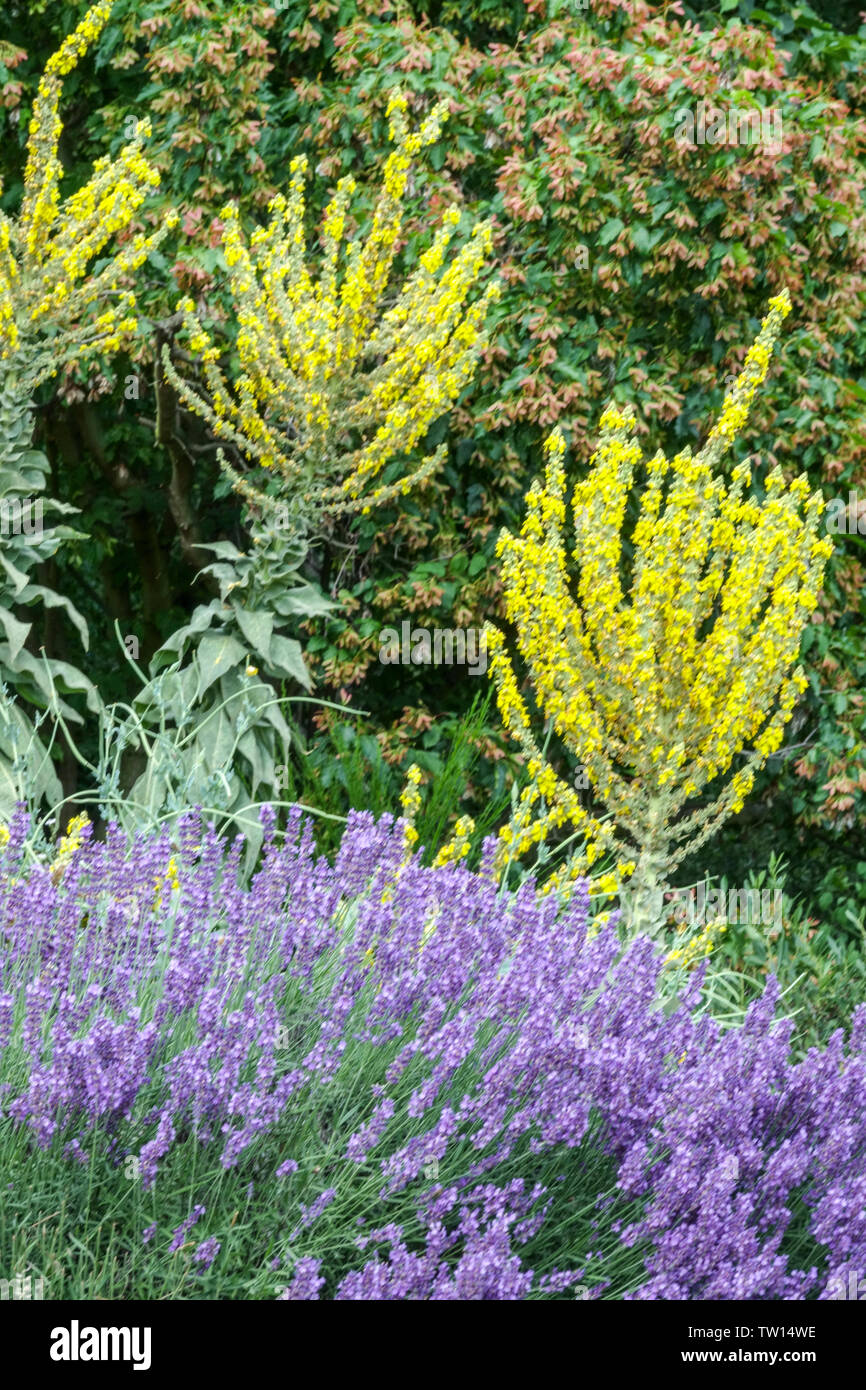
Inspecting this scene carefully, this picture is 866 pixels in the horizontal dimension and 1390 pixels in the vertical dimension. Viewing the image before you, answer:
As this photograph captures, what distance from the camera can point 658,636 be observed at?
4.50 m

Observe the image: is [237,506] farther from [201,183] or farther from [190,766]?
[190,766]

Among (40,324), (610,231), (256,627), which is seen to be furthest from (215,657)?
(610,231)

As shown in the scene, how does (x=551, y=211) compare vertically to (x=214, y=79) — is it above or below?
below

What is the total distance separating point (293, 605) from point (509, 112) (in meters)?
2.29

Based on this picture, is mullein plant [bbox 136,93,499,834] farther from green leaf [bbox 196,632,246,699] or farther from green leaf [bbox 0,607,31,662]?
green leaf [bbox 0,607,31,662]

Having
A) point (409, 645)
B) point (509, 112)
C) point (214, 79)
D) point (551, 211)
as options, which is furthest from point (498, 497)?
point (214, 79)

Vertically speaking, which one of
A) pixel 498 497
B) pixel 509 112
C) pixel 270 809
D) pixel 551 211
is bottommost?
pixel 270 809

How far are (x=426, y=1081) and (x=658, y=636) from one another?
263cm

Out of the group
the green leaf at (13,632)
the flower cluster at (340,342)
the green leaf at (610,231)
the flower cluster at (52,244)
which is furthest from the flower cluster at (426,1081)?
the green leaf at (610,231)

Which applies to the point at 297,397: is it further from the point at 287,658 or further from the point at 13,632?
the point at 13,632

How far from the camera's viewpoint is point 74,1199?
6.43 feet

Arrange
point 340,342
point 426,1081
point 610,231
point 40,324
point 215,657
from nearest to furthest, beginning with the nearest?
1. point 426,1081
2. point 215,657
3. point 340,342
4. point 40,324
5. point 610,231

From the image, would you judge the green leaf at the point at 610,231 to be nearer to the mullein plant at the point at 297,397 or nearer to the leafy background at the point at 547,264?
the leafy background at the point at 547,264

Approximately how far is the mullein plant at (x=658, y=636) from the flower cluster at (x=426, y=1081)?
70.2 inches
